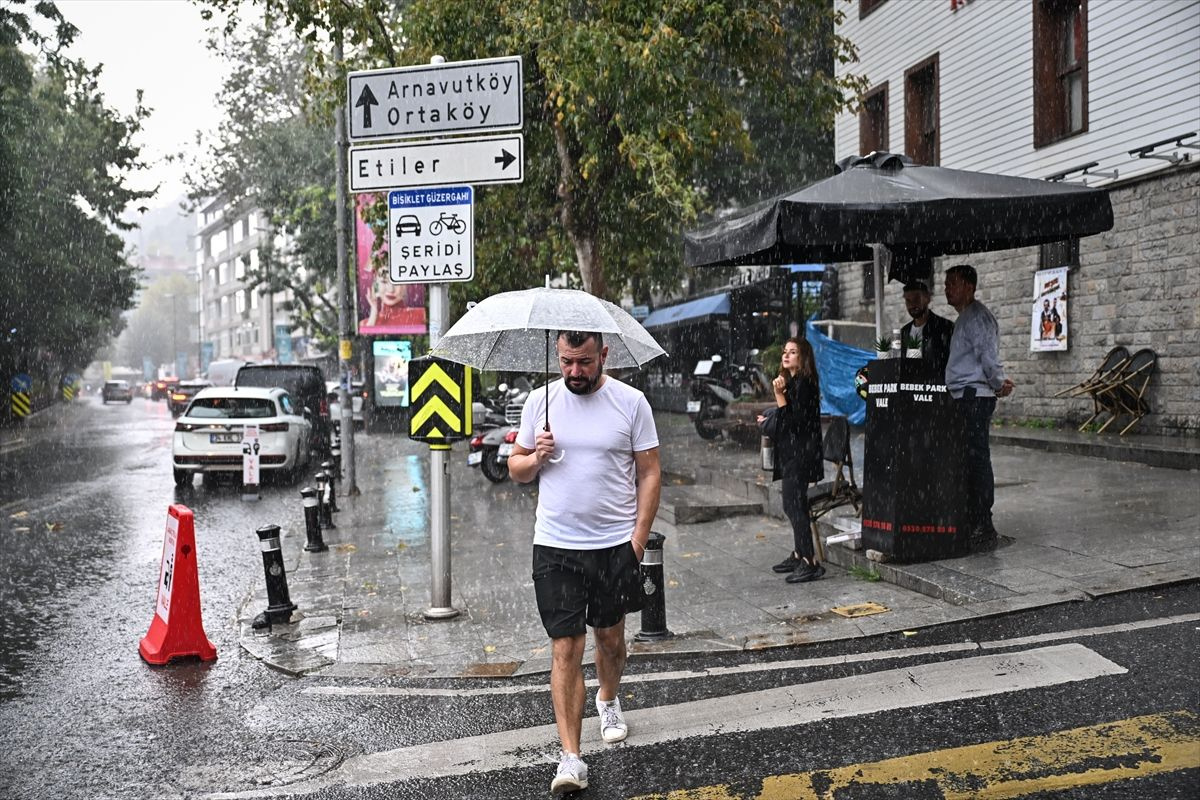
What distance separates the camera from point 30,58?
3472cm

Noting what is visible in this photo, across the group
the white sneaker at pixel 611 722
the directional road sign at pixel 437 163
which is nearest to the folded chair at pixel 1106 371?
the directional road sign at pixel 437 163

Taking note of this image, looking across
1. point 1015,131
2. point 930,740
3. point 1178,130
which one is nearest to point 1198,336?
point 1178,130

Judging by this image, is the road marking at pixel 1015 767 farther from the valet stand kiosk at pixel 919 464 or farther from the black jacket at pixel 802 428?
the black jacket at pixel 802 428

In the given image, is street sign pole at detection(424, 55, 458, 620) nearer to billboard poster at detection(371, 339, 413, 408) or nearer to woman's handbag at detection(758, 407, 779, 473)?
woman's handbag at detection(758, 407, 779, 473)

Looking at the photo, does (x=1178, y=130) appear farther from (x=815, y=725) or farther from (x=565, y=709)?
(x=565, y=709)

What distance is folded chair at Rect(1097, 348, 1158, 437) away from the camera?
1418 cm

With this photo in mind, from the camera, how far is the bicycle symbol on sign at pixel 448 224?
7.93 m

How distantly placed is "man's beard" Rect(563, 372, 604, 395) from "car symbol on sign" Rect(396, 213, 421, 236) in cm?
375

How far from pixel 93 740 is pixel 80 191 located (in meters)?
37.9

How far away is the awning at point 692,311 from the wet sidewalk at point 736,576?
13696 millimetres

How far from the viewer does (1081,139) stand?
52.7 feet

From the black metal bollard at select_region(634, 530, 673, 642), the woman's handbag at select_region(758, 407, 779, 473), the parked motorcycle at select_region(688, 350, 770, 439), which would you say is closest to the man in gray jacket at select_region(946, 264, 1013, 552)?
the woman's handbag at select_region(758, 407, 779, 473)

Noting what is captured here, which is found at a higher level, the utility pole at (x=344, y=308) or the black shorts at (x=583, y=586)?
the utility pole at (x=344, y=308)

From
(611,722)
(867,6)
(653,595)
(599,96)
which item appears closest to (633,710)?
(611,722)
